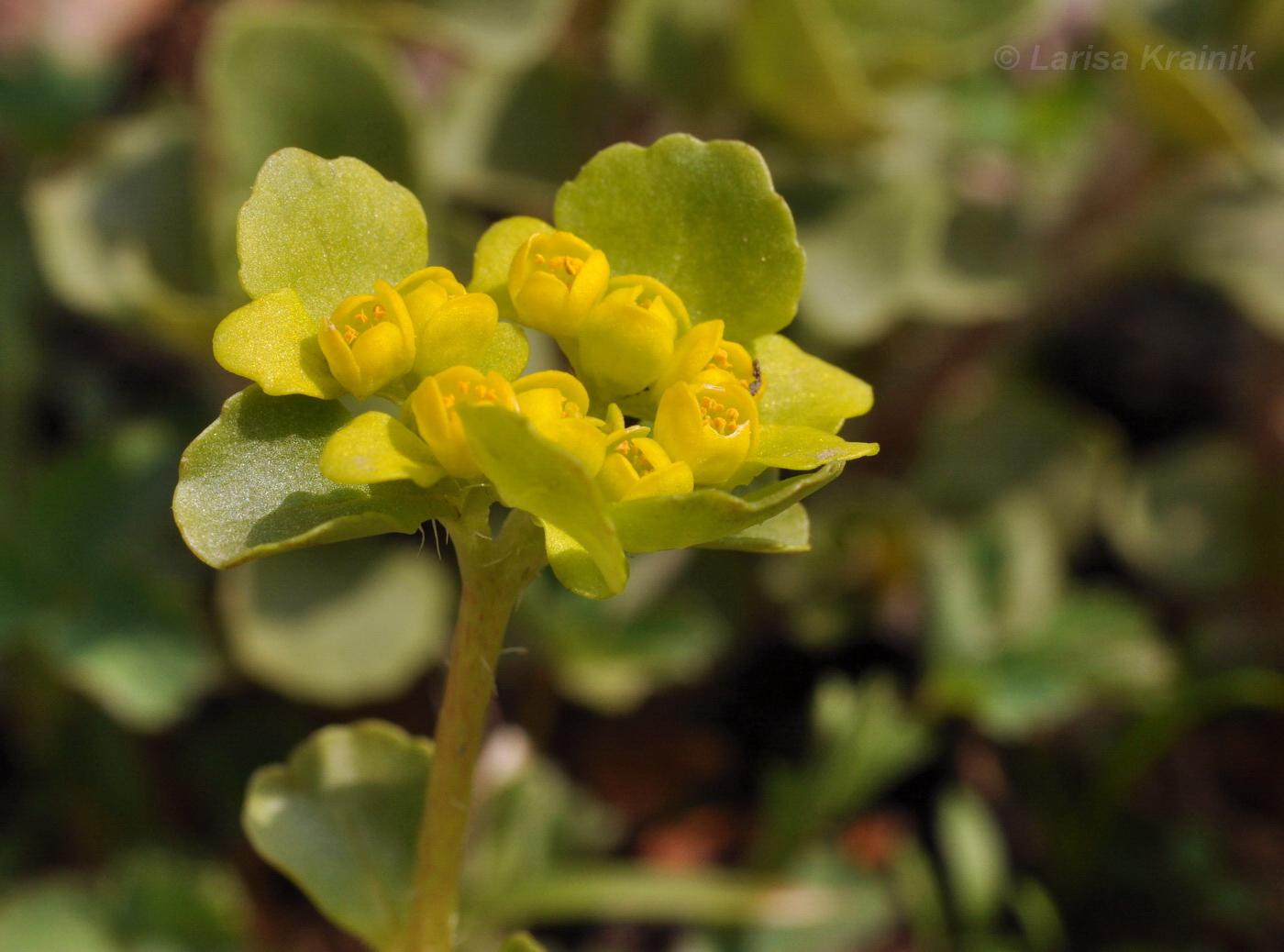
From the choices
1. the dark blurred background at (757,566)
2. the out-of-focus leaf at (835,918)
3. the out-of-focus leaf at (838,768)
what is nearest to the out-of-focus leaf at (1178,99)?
the dark blurred background at (757,566)

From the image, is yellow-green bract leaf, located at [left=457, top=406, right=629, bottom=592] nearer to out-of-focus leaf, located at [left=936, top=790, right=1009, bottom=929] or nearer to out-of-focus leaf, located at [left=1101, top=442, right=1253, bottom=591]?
out-of-focus leaf, located at [left=936, top=790, right=1009, bottom=929]

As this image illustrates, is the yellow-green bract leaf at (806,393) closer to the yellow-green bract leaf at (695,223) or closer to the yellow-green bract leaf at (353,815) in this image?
the yellow-green bract leaf at (695,223)

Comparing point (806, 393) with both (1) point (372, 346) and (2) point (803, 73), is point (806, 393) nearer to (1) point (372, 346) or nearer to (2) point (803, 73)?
(1) point (372, 346)

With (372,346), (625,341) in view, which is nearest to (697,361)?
(625,341)

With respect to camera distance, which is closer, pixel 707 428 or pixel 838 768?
pixel 707 428

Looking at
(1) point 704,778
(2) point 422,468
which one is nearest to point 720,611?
(1) point 704,778

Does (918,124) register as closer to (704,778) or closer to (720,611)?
(720,611)
